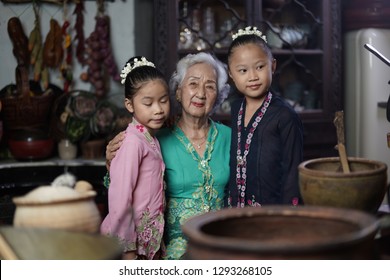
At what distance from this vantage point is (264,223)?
3.63 feet

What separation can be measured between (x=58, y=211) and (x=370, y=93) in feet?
10.8

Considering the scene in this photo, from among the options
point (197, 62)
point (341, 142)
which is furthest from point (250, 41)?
point (341, 142)

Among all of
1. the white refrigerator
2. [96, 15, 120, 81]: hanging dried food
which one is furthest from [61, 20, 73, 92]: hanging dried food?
the white refrigerator

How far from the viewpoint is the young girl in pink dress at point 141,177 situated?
78.3 inches

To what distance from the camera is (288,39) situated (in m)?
4.09

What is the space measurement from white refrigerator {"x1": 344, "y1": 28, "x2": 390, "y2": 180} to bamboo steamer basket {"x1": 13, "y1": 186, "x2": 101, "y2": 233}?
3.19 m

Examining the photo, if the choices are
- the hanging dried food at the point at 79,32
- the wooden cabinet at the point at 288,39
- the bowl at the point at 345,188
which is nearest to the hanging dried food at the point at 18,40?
the hanging dried food at the point at 79,32

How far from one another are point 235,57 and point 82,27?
197 centimetres

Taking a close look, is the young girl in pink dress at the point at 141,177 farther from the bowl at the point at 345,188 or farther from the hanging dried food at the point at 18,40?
the hanging dried food at the point at 18,40

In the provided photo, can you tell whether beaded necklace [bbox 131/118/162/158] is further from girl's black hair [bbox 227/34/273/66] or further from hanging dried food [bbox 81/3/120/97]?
hanging dried food [bbox 81/3/120/97]

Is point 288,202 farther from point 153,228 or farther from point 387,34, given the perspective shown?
point 387,34

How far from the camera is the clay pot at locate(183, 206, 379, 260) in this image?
34.5 inches
